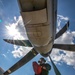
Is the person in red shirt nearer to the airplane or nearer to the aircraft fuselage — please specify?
the airplane

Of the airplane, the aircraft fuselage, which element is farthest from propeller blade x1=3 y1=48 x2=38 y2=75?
the aircraft fuselage

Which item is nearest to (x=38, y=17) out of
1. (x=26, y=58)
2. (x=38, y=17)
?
(x=38, y=17)

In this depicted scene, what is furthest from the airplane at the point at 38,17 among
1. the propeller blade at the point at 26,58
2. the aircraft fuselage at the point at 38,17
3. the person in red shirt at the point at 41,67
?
the propeller blade at the point at 26,58

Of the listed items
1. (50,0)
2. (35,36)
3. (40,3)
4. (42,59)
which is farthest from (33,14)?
(42,59)

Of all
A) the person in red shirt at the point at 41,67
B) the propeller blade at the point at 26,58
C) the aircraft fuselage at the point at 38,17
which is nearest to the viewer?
the aircraft fuselage at the point at 38,17

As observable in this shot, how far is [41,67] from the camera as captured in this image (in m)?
10.0

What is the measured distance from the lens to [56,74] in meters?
11.5

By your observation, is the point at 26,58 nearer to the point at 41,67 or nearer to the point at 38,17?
the point at 41,67

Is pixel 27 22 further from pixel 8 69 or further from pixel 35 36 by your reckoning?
pixel 8 69

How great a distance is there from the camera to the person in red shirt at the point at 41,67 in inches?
377

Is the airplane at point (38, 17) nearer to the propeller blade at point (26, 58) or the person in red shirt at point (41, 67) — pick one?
the person in red shirt at point (41, 67)

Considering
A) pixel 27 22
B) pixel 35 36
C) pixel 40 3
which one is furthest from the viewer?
pixel 35 36

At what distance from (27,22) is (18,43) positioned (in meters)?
5.06

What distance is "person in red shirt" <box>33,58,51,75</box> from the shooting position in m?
9.59
